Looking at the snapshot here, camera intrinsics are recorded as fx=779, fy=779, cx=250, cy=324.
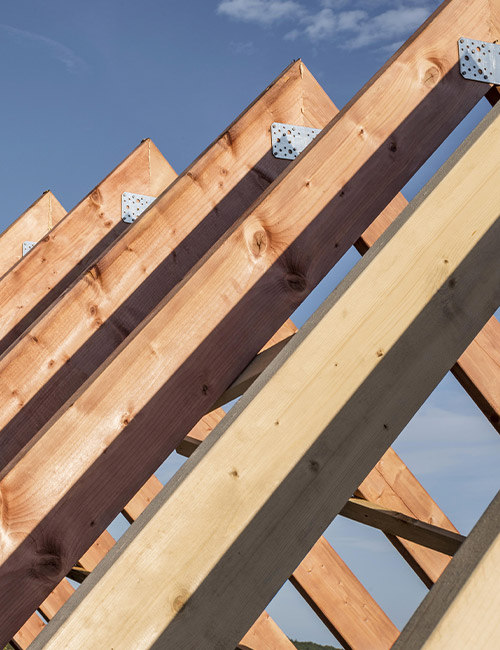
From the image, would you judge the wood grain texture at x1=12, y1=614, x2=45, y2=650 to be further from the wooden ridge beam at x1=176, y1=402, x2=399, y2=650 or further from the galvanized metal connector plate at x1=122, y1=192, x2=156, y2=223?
the galvanized metal connector plate at x1=122, y1=192, x2=156, y2=223

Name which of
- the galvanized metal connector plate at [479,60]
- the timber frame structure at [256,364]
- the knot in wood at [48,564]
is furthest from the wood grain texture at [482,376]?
the knot in wood at [48,564]

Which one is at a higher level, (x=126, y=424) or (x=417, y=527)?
(x=417, y=527)

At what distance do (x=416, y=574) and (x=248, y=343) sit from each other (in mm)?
2405

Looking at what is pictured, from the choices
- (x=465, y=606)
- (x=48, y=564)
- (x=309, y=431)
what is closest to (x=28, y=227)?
(x=48, y=564)

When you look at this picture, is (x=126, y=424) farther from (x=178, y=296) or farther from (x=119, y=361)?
(x=178, y=296)

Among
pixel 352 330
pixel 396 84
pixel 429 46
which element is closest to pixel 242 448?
pixel 352 330

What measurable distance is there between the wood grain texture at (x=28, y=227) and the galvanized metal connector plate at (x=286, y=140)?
6.55 ft

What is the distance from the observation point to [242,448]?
1059 millimetres

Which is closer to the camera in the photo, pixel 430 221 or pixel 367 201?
pixel 430 221

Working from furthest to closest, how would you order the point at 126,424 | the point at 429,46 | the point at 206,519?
1. the point at 429,46
2. the point at 126,424
3. the point at 206,519

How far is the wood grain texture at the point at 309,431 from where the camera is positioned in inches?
39.1

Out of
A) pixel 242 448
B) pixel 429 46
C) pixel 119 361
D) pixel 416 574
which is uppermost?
pixel 429 46

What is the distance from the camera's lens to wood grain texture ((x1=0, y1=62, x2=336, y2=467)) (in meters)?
2.22

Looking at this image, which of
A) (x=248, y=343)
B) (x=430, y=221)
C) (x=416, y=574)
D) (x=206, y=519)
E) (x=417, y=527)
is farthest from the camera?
(x=416, y=574)
